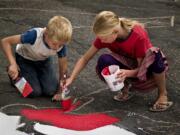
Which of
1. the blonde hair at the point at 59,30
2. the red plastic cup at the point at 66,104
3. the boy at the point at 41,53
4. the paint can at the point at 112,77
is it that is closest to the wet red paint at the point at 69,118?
the red plastic cup at the point at 66,104

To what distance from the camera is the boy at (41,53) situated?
3.67m

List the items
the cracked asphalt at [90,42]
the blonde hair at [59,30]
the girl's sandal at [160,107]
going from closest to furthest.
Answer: the blonde hair at [59,30], the cracked asphalt at [90,42], the girl's sandal at [160,107]

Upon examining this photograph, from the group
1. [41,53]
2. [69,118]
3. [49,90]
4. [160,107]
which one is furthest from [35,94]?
[160,107]

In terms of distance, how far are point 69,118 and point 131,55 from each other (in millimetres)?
745

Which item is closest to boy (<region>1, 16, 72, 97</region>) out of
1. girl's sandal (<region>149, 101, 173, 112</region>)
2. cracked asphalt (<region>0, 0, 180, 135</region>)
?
cracked asphalt (<region>0, 0, 180, 135</region>)

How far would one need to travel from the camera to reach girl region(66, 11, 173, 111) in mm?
3607

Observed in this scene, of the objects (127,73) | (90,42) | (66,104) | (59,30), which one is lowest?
(90,42)

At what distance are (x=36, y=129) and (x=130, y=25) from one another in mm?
1126

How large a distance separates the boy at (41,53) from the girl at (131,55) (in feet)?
0.77

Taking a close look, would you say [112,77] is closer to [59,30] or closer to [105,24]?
[105,24]

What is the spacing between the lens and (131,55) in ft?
12.8

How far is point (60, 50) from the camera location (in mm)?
3932

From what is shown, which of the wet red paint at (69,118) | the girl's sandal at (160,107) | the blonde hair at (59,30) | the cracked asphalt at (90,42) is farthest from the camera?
the girl's sandal at (160,107)

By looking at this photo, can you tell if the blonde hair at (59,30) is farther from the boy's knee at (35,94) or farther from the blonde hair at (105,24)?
the boy's knee at (35,94)
